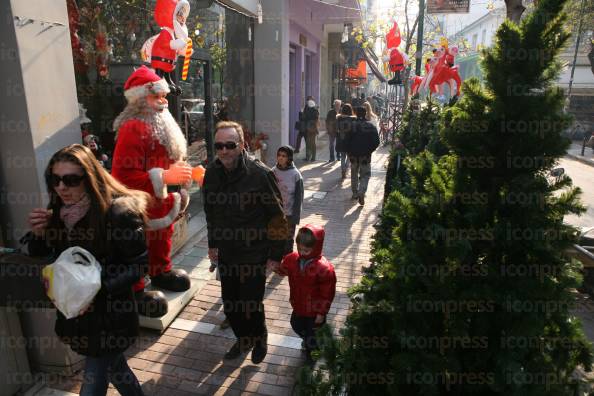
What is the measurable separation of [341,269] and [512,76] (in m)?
4.36

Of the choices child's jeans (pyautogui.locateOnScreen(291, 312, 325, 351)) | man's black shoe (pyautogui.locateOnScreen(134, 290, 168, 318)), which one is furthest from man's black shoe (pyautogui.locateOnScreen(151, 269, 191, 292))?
child's jeans (pyautogui.locateOnScreen(291, 312, 325, 351))

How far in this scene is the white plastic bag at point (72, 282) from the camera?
2.08 meters

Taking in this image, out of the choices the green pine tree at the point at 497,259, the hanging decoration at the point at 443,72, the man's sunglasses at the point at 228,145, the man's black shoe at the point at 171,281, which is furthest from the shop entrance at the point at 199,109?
the green pine tree at the point at 497,259

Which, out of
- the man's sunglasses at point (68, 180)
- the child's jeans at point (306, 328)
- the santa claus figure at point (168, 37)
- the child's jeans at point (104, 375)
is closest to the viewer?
the man's sunglasses at point (68, 180)

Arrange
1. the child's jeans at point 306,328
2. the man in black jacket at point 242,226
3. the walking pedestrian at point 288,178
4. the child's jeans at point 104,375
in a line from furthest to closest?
the walking pedestrian at point 288,178, the child's jeans at point 306,328, the man in black jacket at point 242,226, the child's jeans at point 104,375

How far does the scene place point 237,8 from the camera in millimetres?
8266

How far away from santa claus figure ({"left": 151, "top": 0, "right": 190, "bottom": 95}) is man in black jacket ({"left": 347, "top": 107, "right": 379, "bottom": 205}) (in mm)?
4645

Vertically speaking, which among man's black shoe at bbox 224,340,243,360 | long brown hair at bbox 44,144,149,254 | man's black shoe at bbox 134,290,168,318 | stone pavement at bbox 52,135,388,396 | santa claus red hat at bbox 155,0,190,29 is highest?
santa claus red hat at bbox 155,0,190,29

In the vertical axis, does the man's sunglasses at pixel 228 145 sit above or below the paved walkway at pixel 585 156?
above

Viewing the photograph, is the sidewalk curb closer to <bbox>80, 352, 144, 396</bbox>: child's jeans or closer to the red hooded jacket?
the red hooded jacket

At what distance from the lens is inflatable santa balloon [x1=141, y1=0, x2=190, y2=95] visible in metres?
4.43

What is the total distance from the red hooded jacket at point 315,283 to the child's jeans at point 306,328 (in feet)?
0.33

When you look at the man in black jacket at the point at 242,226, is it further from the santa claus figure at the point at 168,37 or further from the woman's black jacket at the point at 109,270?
the santa claus figure at the point at 168,37

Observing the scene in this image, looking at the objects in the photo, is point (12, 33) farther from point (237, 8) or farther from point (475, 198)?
point (237, 8)
